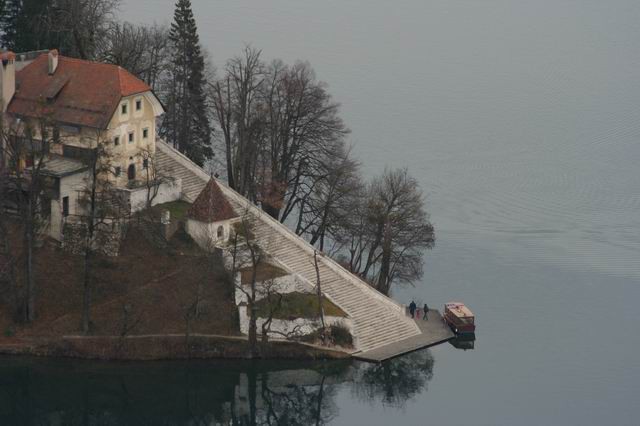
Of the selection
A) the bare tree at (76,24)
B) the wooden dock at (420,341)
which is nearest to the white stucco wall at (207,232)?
the wooden dock at (420,341)

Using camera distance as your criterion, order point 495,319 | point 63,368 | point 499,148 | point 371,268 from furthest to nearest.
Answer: point 499,148 < point 371,268 < point 495,319 < point 63,368

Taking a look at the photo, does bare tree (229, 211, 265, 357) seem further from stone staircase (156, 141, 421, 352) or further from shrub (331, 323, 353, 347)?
shrub (331, 323, 353, 347)

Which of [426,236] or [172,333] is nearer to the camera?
[172,333]

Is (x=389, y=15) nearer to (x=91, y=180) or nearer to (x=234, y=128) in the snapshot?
(x=234, y=128)

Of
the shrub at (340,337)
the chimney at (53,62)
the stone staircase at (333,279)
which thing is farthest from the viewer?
the chimney at (53,62)

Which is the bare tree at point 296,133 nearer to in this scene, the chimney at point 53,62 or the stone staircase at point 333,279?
the stone staircase at point 333,279

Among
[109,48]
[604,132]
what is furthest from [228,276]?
[604,132]

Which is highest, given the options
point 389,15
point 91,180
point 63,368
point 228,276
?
point 389,15
